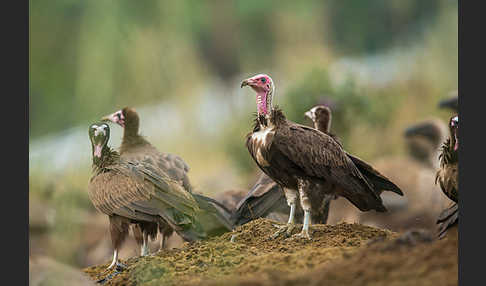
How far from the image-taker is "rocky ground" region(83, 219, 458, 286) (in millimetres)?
3943

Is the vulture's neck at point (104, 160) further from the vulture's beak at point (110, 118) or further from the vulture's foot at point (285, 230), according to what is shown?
the vulture's foot at point (285, 230)

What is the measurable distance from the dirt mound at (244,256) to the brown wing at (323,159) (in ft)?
1.07

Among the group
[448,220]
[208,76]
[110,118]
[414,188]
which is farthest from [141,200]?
[414,188]

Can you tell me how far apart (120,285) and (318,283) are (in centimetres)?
178

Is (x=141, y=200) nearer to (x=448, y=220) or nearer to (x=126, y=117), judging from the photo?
(x=126, y=117)

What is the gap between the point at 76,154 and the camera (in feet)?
22.4

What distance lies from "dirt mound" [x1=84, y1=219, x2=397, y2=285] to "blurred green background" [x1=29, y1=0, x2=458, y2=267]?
138cm

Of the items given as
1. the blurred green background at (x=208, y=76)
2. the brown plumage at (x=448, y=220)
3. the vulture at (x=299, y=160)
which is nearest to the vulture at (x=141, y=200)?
the blurred green background at (x=208, y=76)

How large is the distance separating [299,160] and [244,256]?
84 centimetres

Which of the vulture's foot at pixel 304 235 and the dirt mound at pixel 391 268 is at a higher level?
the vulture's foot at pixel 304 235

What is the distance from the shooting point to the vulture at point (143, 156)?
5.73 metres

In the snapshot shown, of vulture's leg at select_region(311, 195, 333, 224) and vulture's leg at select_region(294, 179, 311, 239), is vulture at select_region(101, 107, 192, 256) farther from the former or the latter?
vulture's leg at select_region(311, 195, 333, 224)

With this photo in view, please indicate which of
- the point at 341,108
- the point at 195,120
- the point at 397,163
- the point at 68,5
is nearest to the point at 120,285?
the point at 195,120

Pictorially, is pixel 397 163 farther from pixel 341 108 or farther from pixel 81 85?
pixel 81 85
